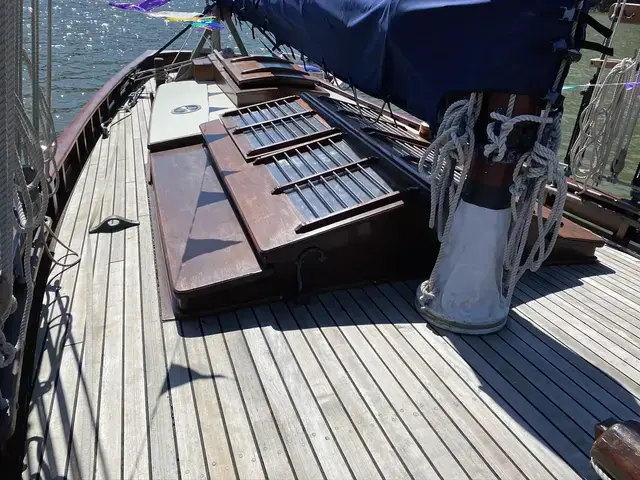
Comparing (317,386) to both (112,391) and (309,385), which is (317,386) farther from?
(112,391)

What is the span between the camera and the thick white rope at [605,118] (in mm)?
5242

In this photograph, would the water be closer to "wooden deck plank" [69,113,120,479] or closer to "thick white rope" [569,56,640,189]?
"thick white rope" [569,56,640,189]

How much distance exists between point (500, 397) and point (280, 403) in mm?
980

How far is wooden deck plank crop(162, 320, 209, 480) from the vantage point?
193 cm

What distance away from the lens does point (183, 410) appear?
2160mm

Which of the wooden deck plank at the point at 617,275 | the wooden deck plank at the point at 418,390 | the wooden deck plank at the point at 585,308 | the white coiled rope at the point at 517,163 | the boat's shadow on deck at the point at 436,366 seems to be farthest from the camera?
the wooden deck plank at the point at 617,275

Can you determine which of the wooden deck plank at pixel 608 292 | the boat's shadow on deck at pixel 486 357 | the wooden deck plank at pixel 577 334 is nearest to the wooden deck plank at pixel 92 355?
the boat's shadow on deck at pixel 486 357

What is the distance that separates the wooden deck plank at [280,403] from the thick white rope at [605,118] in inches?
163

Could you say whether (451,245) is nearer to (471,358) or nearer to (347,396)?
(471,358)

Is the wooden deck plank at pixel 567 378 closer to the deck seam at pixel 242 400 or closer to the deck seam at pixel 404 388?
the deck seam at pixel 404 388

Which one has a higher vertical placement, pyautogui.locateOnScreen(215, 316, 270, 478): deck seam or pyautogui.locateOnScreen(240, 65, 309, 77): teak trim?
pyautogui.locateOnScreen(240, 65, 309, 77): teak trim

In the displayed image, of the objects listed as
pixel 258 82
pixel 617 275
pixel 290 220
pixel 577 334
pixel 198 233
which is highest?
pixel 258 82

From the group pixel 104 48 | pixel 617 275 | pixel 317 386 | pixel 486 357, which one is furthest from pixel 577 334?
pixel 104 48

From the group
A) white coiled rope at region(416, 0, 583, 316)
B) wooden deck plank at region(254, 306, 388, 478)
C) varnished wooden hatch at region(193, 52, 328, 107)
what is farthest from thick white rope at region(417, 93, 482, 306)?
varnished wooden hatch at region(193, 52, 328, 107)
